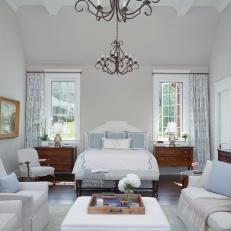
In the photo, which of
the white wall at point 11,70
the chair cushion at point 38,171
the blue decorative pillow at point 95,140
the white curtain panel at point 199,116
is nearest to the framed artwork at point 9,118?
the white wall at point 11,70

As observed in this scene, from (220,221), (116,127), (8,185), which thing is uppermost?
(116,127)

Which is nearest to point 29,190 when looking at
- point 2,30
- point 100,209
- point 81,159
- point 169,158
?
point 100,209

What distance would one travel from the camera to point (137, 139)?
27.6ft

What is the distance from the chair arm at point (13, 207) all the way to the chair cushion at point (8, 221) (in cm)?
16

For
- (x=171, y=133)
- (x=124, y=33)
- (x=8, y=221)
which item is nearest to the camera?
(x=8, y=221)

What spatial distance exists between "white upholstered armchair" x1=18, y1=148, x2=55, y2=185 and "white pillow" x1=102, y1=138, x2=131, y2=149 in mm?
1585

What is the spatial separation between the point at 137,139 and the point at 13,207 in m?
5.28

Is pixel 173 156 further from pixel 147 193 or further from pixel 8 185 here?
pixel 8 185

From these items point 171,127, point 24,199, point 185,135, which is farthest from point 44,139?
point 24,199

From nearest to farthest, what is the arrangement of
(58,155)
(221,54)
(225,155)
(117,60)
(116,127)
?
(117,60) < (225,155) < (221,54) < (58,155) < (116,127)

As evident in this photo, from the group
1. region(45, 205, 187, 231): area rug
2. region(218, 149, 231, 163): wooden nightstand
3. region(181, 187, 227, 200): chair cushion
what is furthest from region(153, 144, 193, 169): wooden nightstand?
region(181, 187, 227, 200): chair cushion

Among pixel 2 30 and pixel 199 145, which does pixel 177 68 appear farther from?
pixel 2 30

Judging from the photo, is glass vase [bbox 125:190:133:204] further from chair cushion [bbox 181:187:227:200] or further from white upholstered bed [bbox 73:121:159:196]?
white upholstered bed [bbox 73:121:159:196]

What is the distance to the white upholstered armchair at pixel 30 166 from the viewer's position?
272 inches
